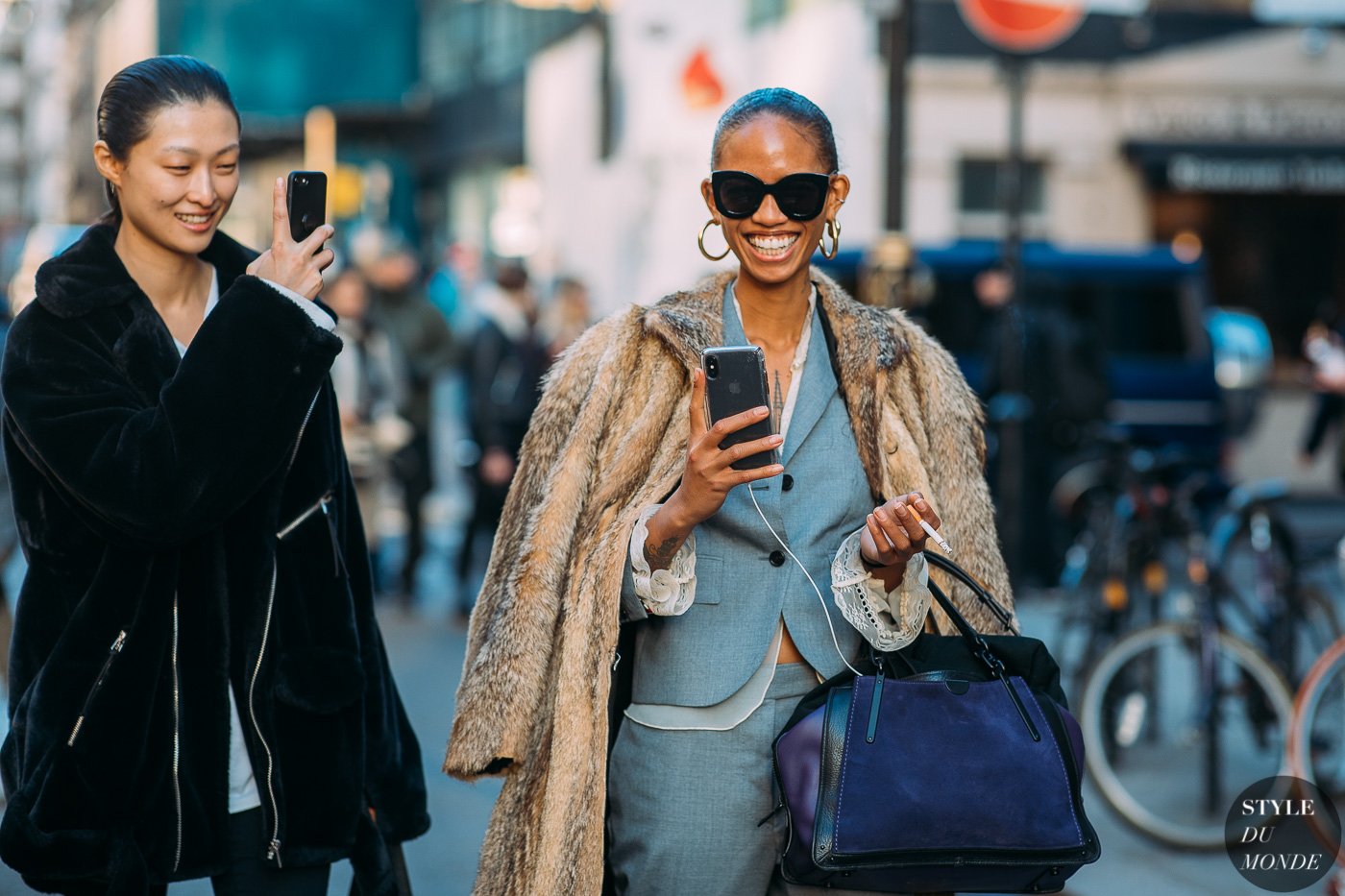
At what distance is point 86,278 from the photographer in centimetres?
271

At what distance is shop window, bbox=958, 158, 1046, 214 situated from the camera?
741 inches

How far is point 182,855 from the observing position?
2.64 metres

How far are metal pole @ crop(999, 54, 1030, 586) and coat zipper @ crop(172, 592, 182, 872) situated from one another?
7.82 metres

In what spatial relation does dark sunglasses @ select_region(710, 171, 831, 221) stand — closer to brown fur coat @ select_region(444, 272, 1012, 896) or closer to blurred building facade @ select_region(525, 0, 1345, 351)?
brown fur coat @ select_region(444, 272, 1012, 896)

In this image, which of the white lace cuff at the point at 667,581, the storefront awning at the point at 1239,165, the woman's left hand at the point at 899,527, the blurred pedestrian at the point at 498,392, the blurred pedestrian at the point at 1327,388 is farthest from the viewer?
the storefront awning at the point at 1239,165

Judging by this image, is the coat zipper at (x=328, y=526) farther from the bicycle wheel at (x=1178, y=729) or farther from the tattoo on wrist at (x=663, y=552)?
the bicycle wheel at (x=1178, y=729)

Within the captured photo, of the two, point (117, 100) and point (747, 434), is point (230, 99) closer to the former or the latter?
point (117, 100)

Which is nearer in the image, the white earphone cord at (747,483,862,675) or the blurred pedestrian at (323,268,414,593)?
the white earphone cord at (747,483,862,675)

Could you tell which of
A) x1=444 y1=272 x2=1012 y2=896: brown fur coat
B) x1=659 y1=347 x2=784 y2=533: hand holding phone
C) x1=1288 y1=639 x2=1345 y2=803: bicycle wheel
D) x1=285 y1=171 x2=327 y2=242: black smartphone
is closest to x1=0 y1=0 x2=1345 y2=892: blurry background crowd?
x1=444 y1=272 x2=1012 y2=896: brown fur coat

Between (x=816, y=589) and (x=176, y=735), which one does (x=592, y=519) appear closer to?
(x=816, y=589)

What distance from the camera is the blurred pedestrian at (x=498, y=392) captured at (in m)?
9.65

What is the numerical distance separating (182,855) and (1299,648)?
4.91 m

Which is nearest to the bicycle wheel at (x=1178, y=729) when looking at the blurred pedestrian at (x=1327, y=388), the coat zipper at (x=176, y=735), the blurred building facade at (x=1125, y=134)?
the blurred pedestrian at (x=1327, y=388)

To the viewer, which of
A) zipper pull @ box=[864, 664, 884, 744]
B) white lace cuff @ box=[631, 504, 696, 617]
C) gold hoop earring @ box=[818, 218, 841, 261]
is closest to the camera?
zipper pull @ box=[864, 664, 884, 744]
